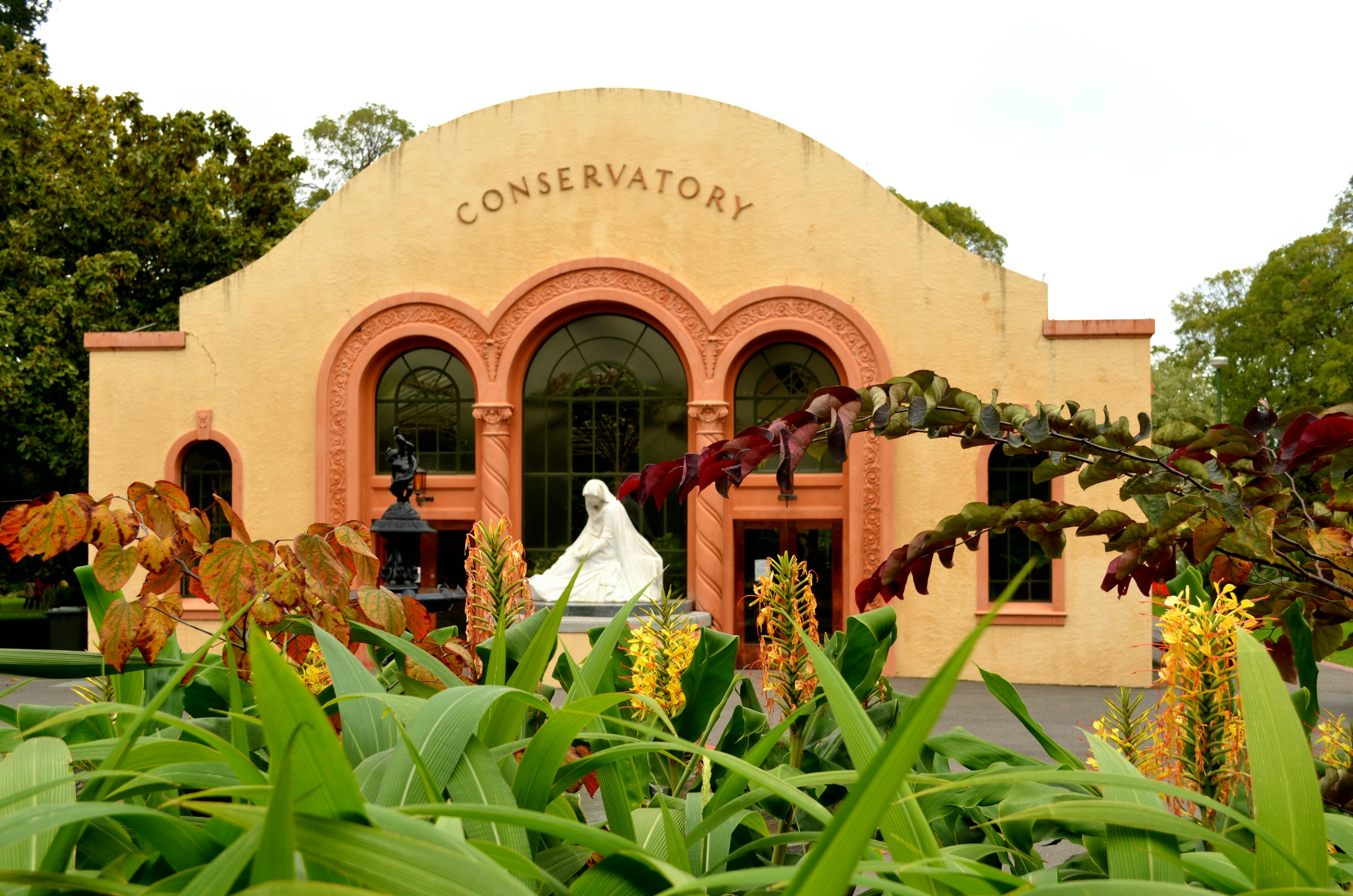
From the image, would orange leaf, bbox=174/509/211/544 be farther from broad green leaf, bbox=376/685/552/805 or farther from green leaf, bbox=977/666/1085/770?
green leaf, bbox=977/666/1085/770

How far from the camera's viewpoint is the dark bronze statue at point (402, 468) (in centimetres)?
945

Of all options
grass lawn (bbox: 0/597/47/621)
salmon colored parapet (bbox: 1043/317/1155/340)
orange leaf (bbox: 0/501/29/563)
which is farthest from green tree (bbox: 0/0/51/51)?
orange leaf (bbox: 0/501/29/563)

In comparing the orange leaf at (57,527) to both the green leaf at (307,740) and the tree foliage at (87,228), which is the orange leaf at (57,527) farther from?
the tree foliage at (87,228)

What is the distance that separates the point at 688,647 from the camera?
154cm

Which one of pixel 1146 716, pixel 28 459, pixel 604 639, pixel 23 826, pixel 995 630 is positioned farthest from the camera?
pixel 28 459

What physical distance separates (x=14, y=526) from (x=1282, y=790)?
275 centimetres

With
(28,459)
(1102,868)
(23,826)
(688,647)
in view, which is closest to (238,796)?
(23,826)

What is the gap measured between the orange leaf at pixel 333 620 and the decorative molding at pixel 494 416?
457 inches

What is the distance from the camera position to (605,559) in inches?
496

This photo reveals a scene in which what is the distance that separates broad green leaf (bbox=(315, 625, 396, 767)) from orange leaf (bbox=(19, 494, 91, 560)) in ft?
4.66

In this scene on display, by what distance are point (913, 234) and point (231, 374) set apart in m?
9.57

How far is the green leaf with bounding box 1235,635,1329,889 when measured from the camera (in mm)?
872

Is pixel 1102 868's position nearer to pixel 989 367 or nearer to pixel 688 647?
pixel 688 647

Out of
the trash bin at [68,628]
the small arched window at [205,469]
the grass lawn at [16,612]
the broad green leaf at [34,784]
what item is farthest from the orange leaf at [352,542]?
the grass lawn at [16,612]
